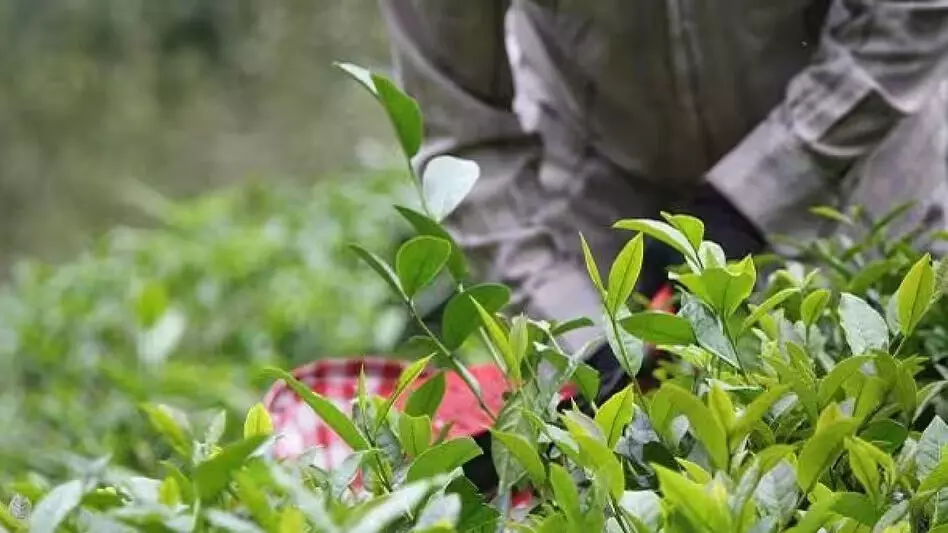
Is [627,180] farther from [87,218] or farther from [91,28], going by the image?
[91,28]

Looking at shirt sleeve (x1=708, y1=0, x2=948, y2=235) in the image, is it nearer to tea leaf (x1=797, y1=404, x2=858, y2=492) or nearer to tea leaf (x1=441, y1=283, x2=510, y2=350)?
tea leaf (x1=441, y1=283, x2=510, y2=350)

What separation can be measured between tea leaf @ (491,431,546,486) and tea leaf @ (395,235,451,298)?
9 cm

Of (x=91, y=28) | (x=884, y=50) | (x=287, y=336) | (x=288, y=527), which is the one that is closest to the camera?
(x=288, y=527)

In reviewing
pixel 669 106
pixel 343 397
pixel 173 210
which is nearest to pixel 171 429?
pixel 343 397

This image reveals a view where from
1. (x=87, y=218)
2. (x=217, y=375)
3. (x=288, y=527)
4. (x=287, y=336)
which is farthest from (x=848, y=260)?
(x=87, y=218)

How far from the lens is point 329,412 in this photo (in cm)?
58

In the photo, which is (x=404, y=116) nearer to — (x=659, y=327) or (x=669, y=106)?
(x=659, y=327)

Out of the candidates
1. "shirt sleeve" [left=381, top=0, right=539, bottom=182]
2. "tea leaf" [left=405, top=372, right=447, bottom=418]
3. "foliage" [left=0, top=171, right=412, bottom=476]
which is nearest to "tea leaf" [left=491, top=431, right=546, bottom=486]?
"tea leaf" [left=405, top=372, right=447, bottom=418]

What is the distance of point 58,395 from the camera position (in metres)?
1.94

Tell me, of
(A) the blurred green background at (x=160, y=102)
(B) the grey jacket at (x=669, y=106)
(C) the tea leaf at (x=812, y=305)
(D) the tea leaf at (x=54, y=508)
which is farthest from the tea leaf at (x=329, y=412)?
(A) the blurred green background at (x=160, y=102)

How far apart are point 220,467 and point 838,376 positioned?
0.79 ft

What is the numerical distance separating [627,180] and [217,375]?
2.70ft

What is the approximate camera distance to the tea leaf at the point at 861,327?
2.00 ft

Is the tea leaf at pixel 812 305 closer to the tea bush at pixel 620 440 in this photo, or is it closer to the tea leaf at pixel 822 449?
the tea bush at pixel 620 440
